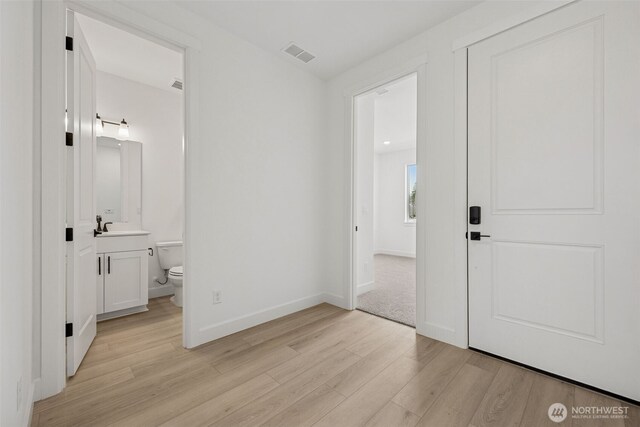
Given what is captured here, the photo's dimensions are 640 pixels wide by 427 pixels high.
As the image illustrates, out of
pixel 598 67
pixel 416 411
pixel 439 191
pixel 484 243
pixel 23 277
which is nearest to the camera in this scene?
pixel 23 277

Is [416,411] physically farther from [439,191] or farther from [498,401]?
[439,191]

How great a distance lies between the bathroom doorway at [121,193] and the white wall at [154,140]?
12 millimetres

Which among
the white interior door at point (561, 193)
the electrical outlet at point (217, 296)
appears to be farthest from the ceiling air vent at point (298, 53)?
the electrical outlet at point (217, 296)

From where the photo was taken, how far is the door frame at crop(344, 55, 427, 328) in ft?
8.32

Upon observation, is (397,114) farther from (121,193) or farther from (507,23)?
(121,193)

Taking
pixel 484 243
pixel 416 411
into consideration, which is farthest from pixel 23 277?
pixel 484 243

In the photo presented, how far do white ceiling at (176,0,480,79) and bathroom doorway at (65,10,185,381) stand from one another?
0.67m

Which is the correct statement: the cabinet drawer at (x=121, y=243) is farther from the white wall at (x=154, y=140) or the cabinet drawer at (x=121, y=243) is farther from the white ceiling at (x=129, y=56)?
the white ceiling at (x=129, y=56)

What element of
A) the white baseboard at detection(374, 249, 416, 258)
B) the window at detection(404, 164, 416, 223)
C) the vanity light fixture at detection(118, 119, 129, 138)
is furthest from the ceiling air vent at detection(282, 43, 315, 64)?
the white baseboard at detection(374, 249, 416, 258)

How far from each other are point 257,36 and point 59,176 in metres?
1.98

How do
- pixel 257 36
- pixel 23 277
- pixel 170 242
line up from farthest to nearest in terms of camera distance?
pixel 170 242
pixel 257 36
pixel 23 277

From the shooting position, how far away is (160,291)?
3691 mm

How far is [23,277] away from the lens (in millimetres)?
1452

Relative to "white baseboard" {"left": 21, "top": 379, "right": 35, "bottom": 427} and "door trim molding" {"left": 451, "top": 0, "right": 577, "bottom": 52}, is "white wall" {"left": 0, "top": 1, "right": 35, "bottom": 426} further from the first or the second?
"door trim molding" {"left": 451, "top": 0, "right": 577, "bottom": 52}
